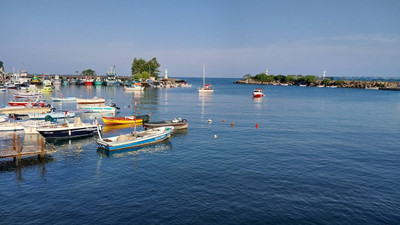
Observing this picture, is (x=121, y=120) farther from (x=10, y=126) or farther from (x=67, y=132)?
(x=10, y=126)

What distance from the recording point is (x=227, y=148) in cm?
4488

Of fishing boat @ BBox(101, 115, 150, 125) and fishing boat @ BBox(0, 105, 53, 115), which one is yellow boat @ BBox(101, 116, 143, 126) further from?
fishing boat @ BBox(0, 105, 53, 115)

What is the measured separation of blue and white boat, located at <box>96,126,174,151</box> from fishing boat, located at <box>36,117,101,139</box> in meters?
6.26

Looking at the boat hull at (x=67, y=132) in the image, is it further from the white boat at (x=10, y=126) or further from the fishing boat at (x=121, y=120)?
the fishing boat at (x=121, y=120)

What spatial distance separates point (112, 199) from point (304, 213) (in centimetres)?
1678

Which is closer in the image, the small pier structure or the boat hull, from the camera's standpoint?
the small pier structure

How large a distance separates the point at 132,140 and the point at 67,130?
524 inches

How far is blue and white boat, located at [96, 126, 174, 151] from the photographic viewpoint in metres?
42.5

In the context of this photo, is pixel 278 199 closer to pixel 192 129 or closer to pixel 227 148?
pixel 227 148

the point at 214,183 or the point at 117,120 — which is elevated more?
the point at 117,120

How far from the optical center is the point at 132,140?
44.5 meters

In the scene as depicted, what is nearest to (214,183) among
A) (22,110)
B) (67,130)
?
(67,130)

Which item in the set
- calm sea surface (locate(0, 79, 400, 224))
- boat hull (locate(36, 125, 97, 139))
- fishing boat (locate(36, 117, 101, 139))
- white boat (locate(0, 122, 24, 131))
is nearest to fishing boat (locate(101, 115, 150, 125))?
boat hull (locate(36, 125, 97, 139))

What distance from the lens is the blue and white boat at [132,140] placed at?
4247cm
